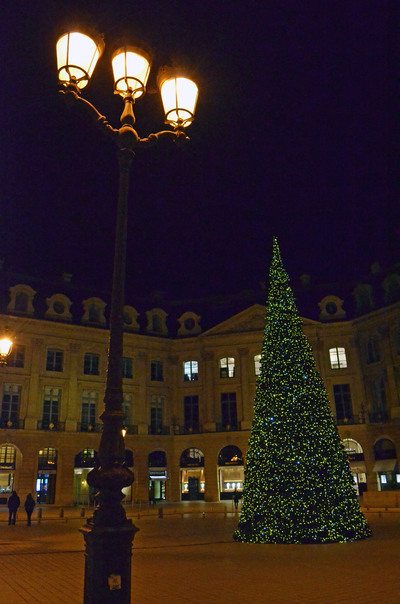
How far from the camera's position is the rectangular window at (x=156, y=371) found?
46281 mm

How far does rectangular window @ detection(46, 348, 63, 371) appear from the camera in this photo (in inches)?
1626

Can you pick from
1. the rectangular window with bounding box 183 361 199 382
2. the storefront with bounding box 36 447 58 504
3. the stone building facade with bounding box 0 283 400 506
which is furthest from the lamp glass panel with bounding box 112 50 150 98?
the rectangular window with bounding box 183 361 199 382

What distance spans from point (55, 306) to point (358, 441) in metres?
27.6

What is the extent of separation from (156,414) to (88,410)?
21.6 feet

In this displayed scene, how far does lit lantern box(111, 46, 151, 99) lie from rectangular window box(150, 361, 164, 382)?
40.1 m

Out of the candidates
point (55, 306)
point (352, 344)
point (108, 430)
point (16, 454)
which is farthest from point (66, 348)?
point (108, 430)

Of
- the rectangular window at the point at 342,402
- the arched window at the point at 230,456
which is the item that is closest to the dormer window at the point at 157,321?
the arched window at the point at 230,456

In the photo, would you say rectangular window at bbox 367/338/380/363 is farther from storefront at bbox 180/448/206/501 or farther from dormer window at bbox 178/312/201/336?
storefront at bbox 180/448/206/501

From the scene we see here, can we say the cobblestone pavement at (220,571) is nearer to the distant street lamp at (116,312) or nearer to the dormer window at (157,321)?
the distant street lamp at (116,312)

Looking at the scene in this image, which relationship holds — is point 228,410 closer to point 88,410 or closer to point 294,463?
point 88,410

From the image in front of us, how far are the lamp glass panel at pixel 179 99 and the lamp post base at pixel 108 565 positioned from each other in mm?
5990

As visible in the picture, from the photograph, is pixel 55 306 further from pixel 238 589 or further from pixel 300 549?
pixel 238 589

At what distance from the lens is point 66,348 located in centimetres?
4212

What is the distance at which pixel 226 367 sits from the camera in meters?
45.8
